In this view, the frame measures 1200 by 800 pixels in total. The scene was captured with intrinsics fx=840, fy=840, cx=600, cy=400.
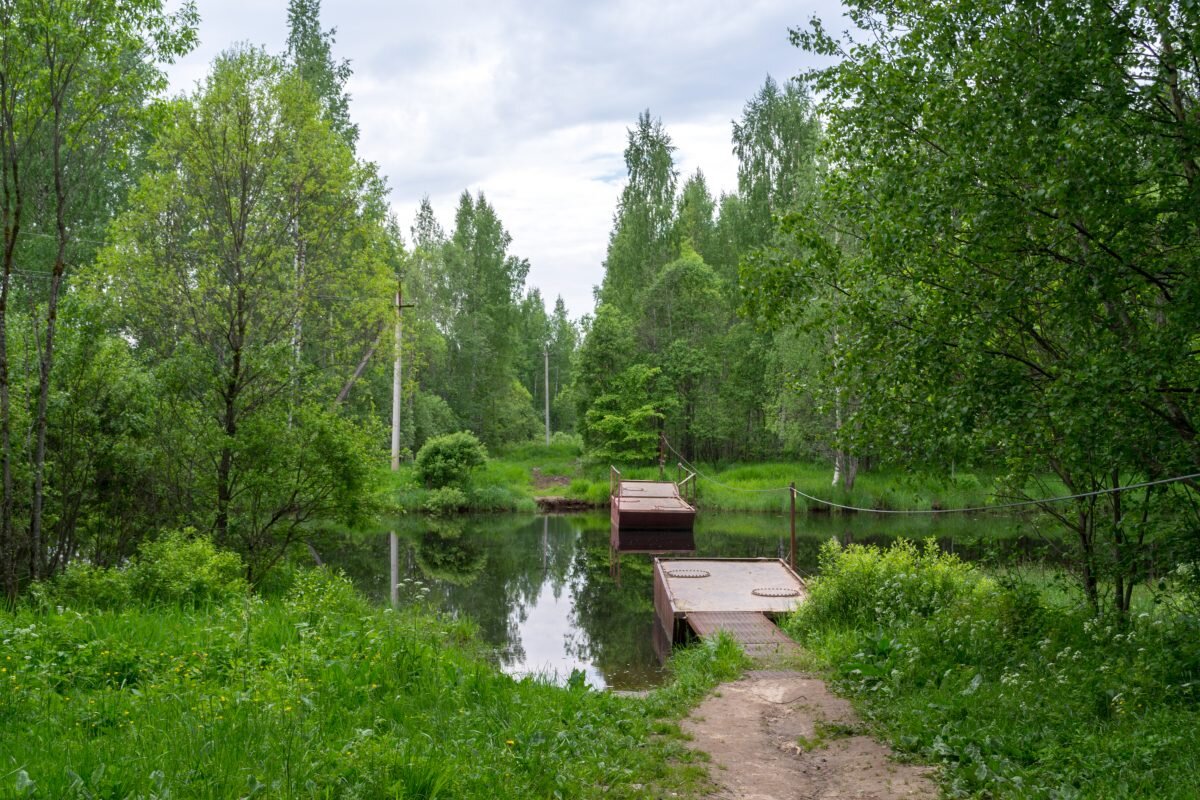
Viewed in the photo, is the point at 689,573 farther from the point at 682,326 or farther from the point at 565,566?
the point at 682,326

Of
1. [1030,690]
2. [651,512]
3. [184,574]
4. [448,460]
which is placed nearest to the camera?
[1030,690]

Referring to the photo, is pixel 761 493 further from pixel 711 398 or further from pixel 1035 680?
pixel 1035 680

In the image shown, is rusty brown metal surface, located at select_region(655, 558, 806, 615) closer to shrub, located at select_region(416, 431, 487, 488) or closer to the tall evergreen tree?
shrub, located at select_region(416, 431, 487, 488)

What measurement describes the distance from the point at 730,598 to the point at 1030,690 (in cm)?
692

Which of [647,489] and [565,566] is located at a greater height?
[647,489]

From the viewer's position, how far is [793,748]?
5562 millimetres

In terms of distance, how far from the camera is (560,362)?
64.5 m

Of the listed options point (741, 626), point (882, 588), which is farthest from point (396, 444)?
point (882, 588)

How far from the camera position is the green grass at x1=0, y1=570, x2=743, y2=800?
368cm

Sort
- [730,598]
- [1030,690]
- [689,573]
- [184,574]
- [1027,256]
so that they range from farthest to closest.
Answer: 1. [689,573]
2. [730,598]
3. [184,574]
4. [1027,256]
5. [1030,690]

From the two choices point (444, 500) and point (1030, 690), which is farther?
point (444, 500)

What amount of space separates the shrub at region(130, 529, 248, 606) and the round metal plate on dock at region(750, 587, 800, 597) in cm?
724

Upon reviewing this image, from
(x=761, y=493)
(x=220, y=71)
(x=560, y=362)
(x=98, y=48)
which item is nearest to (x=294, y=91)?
(x=220, y=71)

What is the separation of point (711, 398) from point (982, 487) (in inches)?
490
